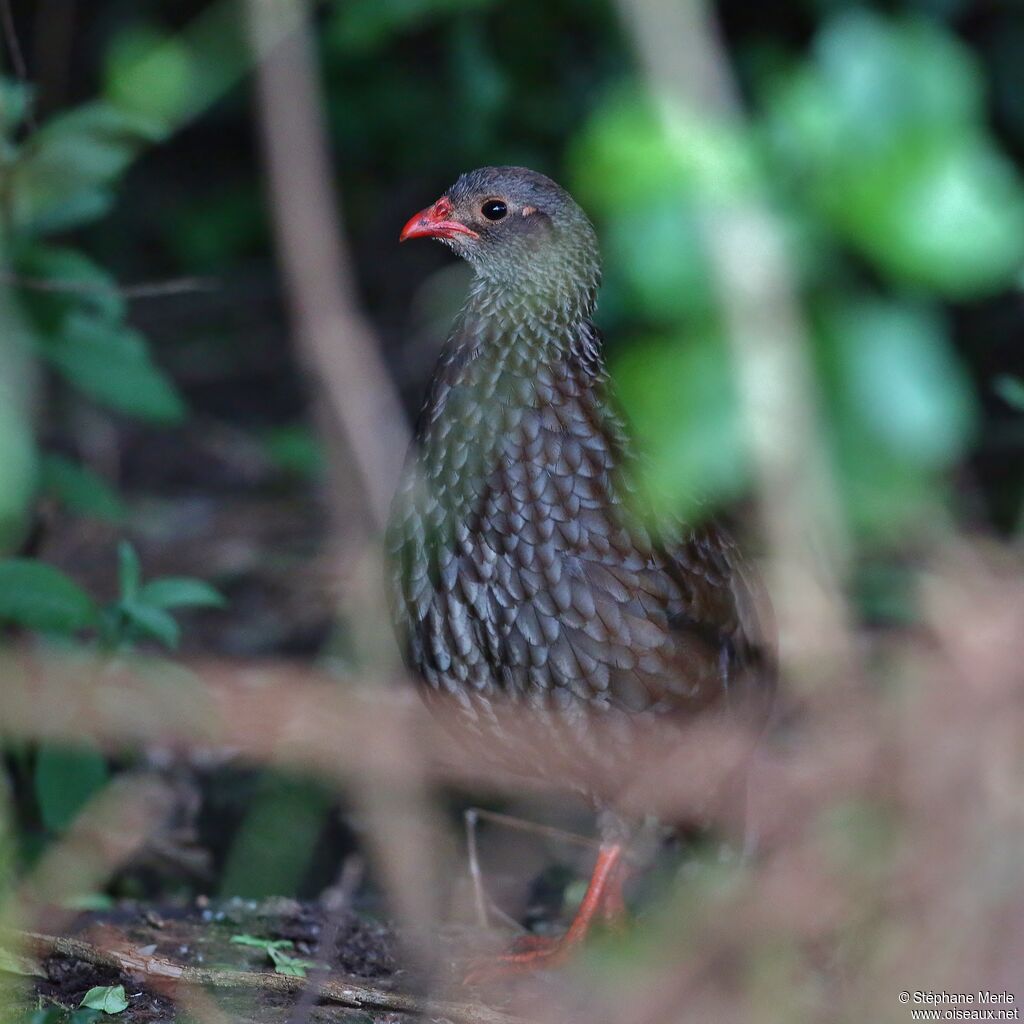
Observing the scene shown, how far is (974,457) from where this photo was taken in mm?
6375

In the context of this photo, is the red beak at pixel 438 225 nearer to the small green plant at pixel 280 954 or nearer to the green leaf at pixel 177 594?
the green leaf at pixel 177 594

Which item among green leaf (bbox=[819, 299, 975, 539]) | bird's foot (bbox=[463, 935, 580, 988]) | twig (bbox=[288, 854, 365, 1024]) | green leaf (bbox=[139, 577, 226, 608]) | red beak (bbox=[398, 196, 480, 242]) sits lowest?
bird's foot (bbox=[463, 935, 580, 988])

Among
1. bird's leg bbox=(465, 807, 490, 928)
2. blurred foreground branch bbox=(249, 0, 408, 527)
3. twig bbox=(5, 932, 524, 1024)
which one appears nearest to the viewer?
blurred foreground branch bbox=(249, 0, 408, 527)

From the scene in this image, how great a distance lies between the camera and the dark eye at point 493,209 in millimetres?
3773

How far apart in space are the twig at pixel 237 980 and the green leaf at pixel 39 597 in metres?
0.67

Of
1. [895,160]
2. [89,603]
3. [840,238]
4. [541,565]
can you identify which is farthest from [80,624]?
[895,160]

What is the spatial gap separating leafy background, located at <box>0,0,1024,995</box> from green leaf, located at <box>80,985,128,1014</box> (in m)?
0.70

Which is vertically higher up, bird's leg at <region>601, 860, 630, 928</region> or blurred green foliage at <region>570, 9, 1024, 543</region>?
blurred green foliage at <region>570, 9, 1024, 543</region>

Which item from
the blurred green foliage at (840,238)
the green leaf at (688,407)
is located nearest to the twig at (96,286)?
the blurred green foliage at (840,238)

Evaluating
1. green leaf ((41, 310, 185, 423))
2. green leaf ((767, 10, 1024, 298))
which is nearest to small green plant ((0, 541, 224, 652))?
green leaf ((41, 310, 185, 423))

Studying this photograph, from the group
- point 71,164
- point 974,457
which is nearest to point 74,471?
point 71,164

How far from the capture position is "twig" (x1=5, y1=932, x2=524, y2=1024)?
3027 millimetres

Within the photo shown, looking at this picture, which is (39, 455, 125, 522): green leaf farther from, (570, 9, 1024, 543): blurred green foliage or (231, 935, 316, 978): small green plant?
(570, 9, 1024, 543): blurred green foliage

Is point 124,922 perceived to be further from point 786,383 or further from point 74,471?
point 786,383
